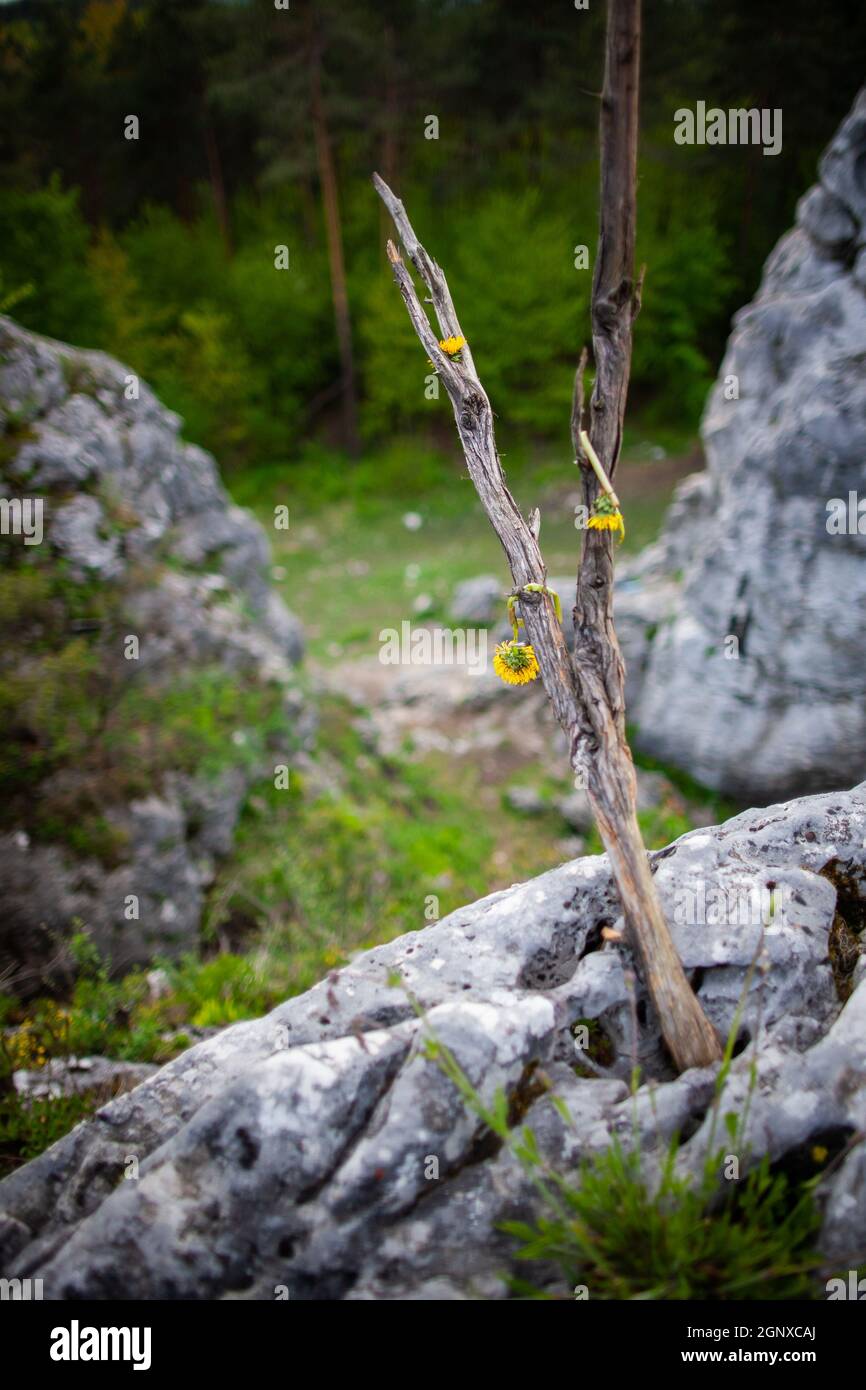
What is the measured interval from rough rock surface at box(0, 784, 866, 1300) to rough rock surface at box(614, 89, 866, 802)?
5636 millimetres

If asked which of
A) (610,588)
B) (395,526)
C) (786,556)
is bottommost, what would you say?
(610,588)

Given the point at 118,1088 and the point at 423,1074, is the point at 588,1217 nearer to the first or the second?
the point at 423,1074

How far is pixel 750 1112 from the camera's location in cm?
243

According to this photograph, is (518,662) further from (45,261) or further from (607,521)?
(45,261)

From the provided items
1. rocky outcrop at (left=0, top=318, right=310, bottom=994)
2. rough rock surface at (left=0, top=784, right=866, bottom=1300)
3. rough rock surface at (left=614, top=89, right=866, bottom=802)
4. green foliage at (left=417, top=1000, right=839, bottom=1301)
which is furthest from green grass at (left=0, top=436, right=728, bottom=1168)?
green foliage at (left=417, top=1000, right=839, bottom=1301)

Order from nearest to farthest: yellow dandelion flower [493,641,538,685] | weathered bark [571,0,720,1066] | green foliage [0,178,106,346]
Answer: weathered bark [571,0,720,1066] < yellow dandelion flower [493,641,538,685] < green foliage [0,178,106,346]

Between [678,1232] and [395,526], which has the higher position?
[395,526]

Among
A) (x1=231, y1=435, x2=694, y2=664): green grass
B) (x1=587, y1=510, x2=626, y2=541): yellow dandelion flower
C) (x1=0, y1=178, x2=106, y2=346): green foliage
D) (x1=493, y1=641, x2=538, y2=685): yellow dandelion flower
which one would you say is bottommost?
(x1=493, y1=641, x2=538, y2=685): yellow dandelion flower

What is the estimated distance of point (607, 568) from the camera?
304 cm

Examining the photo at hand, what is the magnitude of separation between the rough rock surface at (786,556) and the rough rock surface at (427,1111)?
5.64 meters

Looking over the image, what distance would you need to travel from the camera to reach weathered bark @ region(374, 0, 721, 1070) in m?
2.74

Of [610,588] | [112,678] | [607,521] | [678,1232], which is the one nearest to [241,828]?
[112,678]

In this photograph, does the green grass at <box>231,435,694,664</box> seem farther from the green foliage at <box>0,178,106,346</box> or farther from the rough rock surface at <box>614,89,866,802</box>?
the green foliage at <box>0,178,106,346</box>

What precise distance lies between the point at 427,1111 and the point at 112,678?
629cm
